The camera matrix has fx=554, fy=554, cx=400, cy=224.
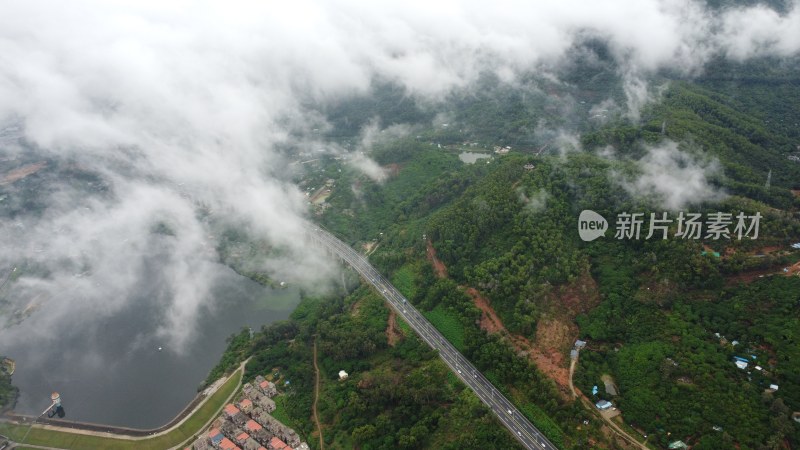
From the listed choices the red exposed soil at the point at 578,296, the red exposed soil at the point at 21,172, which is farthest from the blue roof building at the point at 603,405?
the red exposed soil at the point at 21,172

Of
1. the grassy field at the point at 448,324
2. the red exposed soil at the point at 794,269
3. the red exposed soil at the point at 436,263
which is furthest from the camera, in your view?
the red exposed soil at the point at 436,263

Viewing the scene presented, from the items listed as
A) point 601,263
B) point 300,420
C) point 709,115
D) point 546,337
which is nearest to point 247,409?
point 300,420

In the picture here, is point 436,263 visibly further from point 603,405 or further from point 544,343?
point 603,405

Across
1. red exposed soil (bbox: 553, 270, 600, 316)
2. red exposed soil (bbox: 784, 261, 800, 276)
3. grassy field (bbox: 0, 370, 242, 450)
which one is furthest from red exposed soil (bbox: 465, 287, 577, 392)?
grassy field (bbox: 0, 370, 242, 450)

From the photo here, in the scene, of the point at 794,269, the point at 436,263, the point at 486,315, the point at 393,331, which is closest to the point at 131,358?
the point at 393,331

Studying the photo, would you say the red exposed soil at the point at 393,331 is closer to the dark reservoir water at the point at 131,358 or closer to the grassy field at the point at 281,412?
the grassy field at the point at 281,412

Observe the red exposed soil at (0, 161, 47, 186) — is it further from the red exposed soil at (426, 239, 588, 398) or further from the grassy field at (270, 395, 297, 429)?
the red exposed soil at (426, 239, 588, 398)

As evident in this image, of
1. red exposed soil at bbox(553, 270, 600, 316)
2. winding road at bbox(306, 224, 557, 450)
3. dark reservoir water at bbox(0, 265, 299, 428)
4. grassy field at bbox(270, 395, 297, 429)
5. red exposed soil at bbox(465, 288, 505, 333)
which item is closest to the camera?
winding road at bbox(306, 224, 557, 450)
